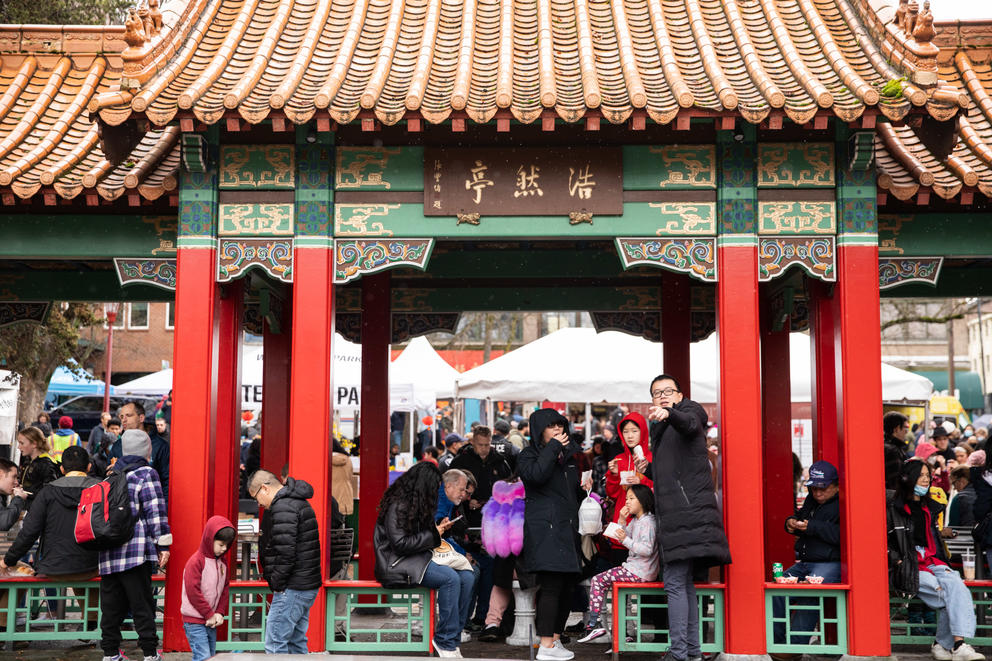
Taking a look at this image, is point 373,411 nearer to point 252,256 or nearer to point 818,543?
point 252,256

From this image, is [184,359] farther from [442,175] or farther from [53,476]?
[53,476]

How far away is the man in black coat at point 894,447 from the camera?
8.18m

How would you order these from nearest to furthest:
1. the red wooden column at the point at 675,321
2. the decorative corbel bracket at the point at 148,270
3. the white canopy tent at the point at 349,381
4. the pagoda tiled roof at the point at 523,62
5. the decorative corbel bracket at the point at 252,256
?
the pagoda tiled roof at the point at 523,62, the decorative corbel bracket at the point at 252,256, the decorative corbel bracket at the point at 148,270, the red wooden column at the point at 675,321, the white canopy tent at the point at 349,381

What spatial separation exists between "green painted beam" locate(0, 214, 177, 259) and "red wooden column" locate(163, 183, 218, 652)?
0.78 meters

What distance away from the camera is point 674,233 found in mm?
7590

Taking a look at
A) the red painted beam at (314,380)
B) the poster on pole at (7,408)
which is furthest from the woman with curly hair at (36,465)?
the poster on pole at (7,408)

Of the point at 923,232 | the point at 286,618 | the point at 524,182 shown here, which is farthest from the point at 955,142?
the point at 286,618

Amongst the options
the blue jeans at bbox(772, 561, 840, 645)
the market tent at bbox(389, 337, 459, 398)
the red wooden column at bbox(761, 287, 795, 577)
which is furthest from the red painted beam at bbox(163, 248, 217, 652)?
the market tent at bbox(389, 337, 459, 398)

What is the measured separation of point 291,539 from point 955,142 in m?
5.52

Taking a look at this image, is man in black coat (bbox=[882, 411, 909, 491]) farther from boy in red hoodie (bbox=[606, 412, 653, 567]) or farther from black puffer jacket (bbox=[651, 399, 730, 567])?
boy in red hoodie (bbox=[606, 412, 653, 567])

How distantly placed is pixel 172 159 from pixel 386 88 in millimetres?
1992

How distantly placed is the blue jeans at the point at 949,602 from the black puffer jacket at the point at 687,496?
6.36ft

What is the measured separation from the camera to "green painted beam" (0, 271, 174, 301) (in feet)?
34.3

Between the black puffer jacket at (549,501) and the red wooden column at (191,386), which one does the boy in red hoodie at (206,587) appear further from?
the black puffer jacket at (549,501)
